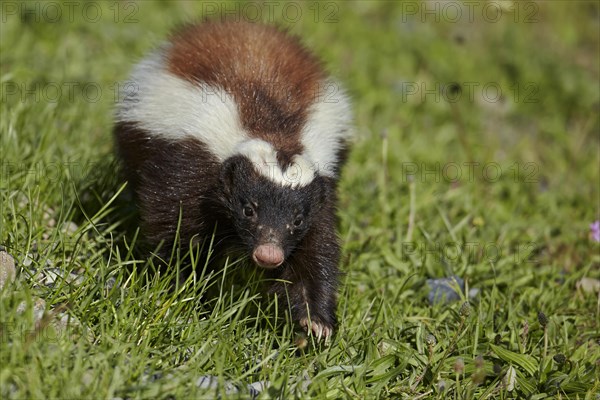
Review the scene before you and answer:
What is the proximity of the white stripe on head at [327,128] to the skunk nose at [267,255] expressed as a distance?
765 millimetres

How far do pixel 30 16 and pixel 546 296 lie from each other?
6006 millimetres

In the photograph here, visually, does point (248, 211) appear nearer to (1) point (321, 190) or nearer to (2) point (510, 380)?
(1) point (321, 190)

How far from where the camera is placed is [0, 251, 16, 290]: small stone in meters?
4.41

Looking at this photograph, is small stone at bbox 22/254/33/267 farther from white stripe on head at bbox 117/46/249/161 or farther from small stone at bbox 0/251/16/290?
white stripe on head at bbox 117/46/249/161

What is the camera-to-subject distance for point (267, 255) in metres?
4.61

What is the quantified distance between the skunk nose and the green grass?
0.91 feet

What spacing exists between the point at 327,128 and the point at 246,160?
2.81 feet

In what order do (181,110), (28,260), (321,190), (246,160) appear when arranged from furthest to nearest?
1. (181,110)
2. (321,190)
3. (246,160)
4. (28,260)

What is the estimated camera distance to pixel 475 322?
5.40 meters

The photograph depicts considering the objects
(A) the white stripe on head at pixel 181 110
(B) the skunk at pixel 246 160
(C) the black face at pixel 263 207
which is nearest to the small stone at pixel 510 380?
(B) the skunk at pixel 246 160

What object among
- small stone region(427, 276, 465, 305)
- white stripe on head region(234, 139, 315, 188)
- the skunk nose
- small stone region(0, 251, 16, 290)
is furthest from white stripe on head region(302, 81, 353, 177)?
small stone region(0, 251, 16, 290)

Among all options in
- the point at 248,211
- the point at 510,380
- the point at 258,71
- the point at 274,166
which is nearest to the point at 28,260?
the point at 248,211

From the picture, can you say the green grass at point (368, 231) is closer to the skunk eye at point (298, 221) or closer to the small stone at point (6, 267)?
the small stone at point (6, 267)

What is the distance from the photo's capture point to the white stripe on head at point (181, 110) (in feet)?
17.0
